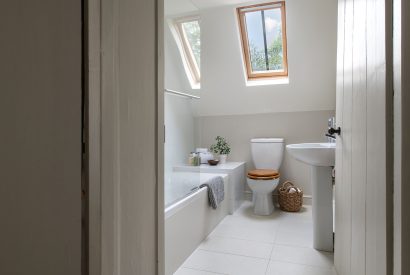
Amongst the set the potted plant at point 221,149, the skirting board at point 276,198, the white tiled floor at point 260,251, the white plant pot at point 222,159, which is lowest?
the white tiled floor at point 260,251

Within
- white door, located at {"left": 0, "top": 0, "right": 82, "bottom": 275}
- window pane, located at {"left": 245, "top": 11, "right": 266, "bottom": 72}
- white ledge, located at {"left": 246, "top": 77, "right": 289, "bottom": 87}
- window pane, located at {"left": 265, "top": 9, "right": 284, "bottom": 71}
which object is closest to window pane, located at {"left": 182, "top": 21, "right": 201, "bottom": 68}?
window pane, located at {"left": 245, "top": 11, "right": 266, "bottom": 72}

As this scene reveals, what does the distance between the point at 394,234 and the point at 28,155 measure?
39.8 inches

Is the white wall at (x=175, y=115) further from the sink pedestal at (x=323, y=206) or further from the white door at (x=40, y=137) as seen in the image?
the white door at (x=40, y=137)

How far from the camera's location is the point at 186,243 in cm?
207

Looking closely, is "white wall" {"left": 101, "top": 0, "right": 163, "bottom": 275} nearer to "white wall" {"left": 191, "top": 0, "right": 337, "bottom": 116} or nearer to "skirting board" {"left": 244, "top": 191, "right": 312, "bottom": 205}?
"white wall" {"left": 191, "top": 0, "right": 337, "bottom": 116}

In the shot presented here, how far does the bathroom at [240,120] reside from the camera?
2078mm

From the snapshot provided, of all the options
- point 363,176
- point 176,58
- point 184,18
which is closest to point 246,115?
point 176,58

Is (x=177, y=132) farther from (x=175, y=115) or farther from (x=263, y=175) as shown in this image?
(x=263, y=175)

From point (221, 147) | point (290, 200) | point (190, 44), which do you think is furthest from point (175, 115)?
point (290, 200)

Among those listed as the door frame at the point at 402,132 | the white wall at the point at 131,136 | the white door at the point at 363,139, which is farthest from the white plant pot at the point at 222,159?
the door frame at the point at 402,132

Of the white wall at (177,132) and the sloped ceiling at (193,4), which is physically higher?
the sloped ceiling at (193,4)

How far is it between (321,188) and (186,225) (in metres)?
1.13

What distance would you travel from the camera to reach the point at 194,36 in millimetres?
3215

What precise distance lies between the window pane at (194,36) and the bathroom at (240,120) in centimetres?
1
